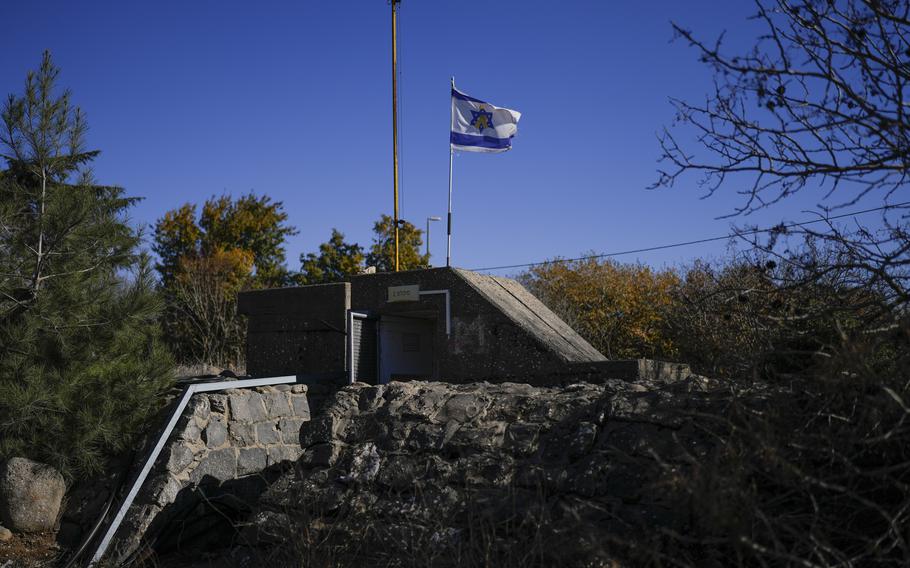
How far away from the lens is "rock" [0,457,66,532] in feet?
27.9

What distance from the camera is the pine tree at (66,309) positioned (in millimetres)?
9023

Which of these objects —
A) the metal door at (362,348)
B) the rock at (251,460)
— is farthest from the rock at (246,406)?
the metal door at (362,348)

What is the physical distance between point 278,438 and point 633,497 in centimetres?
552

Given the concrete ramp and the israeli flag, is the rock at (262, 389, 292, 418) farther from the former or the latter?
the israeli flag

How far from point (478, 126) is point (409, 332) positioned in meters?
5.31

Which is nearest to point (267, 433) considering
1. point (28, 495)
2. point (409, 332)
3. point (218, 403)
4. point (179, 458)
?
point (218, 403)

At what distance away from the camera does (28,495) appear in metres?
8.59

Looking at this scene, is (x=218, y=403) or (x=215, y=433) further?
(x=218, y=403)

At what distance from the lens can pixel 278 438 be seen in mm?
9250

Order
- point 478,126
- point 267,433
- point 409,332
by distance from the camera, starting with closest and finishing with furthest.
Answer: point 267,433, point 409,332, point 478,126

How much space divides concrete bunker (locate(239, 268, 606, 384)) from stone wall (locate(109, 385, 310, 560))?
3003mm

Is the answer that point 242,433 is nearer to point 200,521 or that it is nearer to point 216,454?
point 216,454

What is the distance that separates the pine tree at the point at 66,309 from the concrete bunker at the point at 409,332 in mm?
3236

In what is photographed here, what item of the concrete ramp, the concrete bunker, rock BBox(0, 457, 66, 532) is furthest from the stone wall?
the concrete ramp
